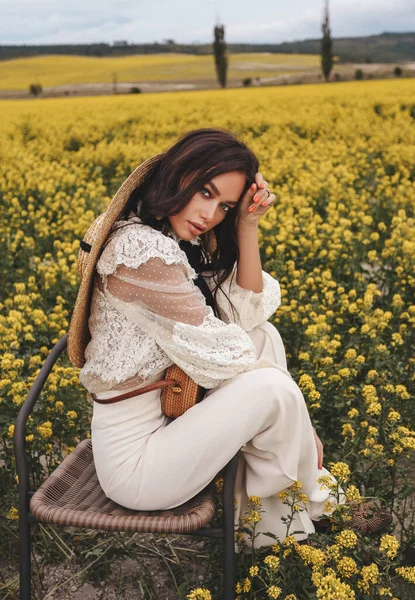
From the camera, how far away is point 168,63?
185 feet

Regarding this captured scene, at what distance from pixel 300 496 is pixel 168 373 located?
53 cm

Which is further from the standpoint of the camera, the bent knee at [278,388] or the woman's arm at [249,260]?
the woman's arm at [249,260]

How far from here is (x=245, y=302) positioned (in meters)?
2.43

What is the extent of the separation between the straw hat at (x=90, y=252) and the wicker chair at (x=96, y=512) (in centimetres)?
12

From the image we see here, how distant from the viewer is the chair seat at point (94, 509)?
1.90 meters

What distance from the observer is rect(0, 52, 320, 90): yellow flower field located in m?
46.3

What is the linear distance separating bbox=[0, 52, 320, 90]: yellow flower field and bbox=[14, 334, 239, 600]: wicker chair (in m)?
41.4

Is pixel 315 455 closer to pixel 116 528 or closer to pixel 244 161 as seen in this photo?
pixel 116 528

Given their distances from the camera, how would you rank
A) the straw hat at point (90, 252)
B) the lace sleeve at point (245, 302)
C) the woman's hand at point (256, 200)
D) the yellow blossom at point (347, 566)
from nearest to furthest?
the yellow blossom at point (347, 566) → the straw hat at point (90, 252) → the woman's hand at point (256, 200) → the lace sleeve at point (245, 302)

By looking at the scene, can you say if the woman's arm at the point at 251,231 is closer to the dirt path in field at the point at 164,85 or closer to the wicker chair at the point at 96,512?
the wicker chair at the point at 96,512

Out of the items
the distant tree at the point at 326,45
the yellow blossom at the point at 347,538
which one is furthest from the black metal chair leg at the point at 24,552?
the distant tree at the point at 326,45

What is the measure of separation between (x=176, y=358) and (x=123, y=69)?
2108 inches

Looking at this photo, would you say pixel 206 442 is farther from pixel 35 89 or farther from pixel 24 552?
pixel 35 89

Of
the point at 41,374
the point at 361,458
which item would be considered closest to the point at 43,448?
the point at 41,374
